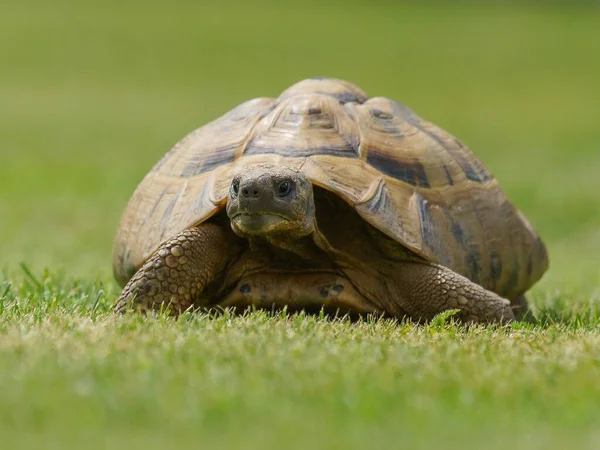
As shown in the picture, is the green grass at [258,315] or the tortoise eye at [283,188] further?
the tortoise eye at [283,188]

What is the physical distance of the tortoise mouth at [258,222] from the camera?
4578mm

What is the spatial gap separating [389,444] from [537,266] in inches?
134

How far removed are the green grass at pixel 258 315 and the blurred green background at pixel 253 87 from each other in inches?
2.6

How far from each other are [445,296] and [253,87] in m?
20.1

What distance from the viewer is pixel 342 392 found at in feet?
10.7

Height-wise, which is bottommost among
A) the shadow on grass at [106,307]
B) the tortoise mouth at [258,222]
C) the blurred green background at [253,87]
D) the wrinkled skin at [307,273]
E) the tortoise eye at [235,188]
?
the blurred green background at [253,87]

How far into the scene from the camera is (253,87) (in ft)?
81.1

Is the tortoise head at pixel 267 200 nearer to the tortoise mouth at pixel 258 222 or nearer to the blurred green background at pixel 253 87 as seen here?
the tortoise mouth at pixel 258 222

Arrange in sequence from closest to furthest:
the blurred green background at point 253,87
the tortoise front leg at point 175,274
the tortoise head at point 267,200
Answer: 1. the tortoise head at point 267,200
2. the tortoise front leg at point 175,274
3. the blurred green background at point 253,87

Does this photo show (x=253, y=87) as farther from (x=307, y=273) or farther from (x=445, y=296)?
(x=445, y=296)

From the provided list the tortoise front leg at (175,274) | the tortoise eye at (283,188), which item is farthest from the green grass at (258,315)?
the tortoise eye at (283,188)

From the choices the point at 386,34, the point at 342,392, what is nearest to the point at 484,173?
the point at 342,392

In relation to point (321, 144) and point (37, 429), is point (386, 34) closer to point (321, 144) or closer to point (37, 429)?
point (321, 144)

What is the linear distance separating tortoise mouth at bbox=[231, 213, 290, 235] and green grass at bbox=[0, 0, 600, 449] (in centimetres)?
36
